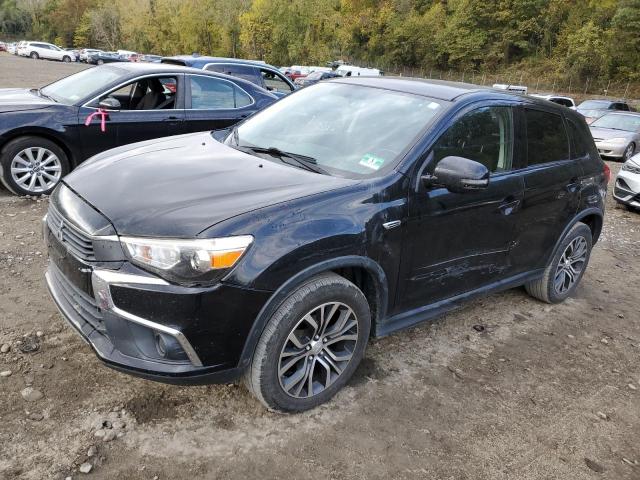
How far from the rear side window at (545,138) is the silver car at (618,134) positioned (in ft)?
37.0

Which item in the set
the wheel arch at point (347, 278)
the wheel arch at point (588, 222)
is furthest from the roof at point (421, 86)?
the wheel arch at point (588, 222)

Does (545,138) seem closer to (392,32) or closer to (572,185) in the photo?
(572,185)

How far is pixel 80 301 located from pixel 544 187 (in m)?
3.26

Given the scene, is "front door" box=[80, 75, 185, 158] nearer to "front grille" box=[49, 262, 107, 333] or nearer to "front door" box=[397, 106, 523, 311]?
"front grille" box=[49, 262, 107, 333]

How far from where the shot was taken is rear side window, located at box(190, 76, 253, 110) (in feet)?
22.0

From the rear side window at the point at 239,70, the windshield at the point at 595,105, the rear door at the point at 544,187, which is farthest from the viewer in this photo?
the windshield at the point at 595,105

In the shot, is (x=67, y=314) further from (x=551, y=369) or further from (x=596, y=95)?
(x=596, y=95)

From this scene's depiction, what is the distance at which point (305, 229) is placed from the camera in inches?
102

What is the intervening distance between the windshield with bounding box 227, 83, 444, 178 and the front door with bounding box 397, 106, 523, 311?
0.23 metres

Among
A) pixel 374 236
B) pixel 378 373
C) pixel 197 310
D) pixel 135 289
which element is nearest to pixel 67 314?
pixel 135 289

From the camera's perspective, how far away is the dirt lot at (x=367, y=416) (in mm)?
2533

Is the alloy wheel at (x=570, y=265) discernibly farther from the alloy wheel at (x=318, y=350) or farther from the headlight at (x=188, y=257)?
the headlight at (x=188, y=257)

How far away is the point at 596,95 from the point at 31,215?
5125cm

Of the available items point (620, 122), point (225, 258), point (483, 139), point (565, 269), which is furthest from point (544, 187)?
point (620, 122)
